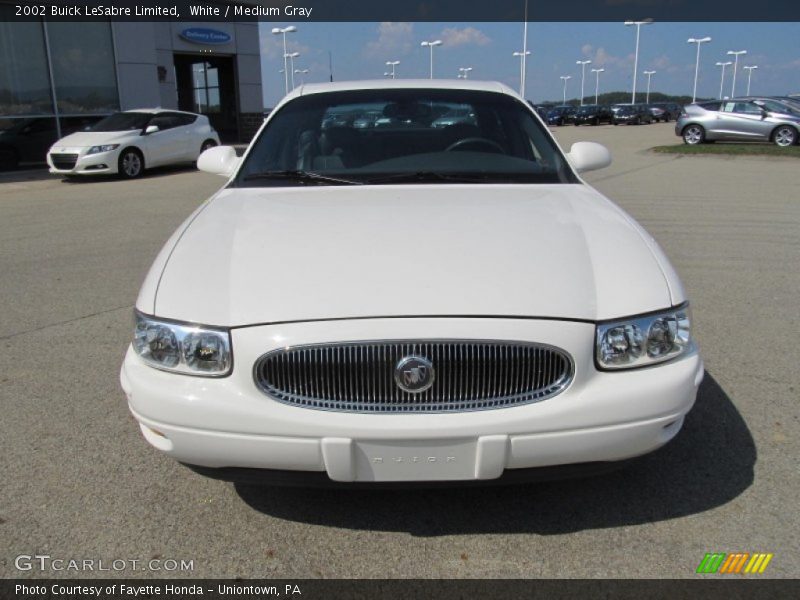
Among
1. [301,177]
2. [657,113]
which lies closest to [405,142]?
[301,177]

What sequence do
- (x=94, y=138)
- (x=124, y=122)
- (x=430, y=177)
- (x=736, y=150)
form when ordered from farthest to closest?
(x=736, y=150)
(x=124, y=122)
(x=94, y=138)
(x=430, y=177)

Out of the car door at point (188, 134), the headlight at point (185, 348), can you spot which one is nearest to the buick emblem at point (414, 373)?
the headlight at point (185, 348)

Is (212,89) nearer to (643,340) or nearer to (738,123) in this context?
(738,123)

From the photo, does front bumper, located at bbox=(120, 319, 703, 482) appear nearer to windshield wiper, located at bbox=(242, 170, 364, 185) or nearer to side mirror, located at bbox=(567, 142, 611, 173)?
windshield wiper, located at bbox=(242, 170, 364, 185)

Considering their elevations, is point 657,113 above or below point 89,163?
below

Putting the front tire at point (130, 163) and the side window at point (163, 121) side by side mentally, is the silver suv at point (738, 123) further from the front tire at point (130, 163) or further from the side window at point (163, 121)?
the front tire at point (130, 163)

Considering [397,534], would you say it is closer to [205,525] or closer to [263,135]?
[205,525]

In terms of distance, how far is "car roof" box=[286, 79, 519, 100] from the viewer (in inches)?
159

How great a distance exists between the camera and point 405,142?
12.2ft

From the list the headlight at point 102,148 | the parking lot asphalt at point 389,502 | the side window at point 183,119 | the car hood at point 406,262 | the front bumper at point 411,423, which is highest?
the car hood at point 406,262

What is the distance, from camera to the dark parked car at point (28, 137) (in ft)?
53.3

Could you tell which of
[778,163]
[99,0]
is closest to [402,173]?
[778,163]

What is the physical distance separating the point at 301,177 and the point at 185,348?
146 cm

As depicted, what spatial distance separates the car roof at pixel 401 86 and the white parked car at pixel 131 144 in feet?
37.1
